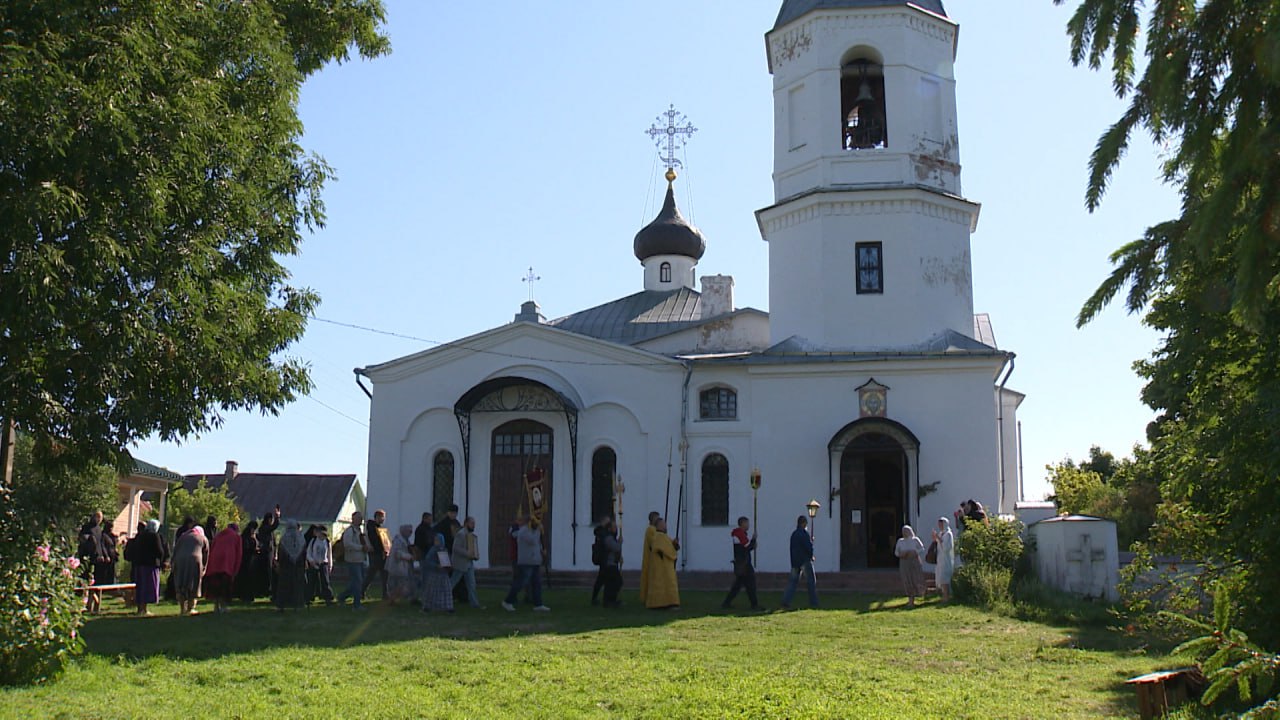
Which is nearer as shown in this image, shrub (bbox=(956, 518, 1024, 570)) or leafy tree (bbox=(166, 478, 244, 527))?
shrub (bbox=(956, 518, 1024, 570))

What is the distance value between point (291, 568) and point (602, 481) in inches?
366

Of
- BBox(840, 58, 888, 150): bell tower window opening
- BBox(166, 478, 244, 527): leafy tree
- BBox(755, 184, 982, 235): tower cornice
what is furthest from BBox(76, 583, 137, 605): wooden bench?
BBox(166, 478, 244, 527): leafy tree

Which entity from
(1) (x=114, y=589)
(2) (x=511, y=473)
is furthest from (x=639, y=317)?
(1) (x=114, y=589)

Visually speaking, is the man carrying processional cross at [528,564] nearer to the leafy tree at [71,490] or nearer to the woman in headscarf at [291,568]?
the woman in headscarf at [291,568]

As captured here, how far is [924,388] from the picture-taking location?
22.9m

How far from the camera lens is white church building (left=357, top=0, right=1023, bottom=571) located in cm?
2286

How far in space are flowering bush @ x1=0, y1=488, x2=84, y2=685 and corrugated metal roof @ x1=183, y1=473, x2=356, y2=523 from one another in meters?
49.6

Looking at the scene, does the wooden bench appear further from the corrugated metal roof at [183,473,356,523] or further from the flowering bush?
the corrugated metal roof at [183,473,356,523]

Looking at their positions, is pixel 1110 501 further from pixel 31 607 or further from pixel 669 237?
pixel 31 607

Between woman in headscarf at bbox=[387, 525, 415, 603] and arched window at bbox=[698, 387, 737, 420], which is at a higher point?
arched window at bbox=[698, 387, 737, 420]

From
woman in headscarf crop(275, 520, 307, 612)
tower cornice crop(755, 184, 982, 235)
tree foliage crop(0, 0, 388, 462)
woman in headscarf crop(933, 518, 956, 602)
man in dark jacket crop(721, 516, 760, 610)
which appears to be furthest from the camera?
tower cornice crop(755, 184, 982, 235)

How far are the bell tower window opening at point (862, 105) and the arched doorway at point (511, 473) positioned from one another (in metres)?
9.29

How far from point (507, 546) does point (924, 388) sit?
31.2 feet

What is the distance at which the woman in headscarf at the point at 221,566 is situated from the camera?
52.4ft
